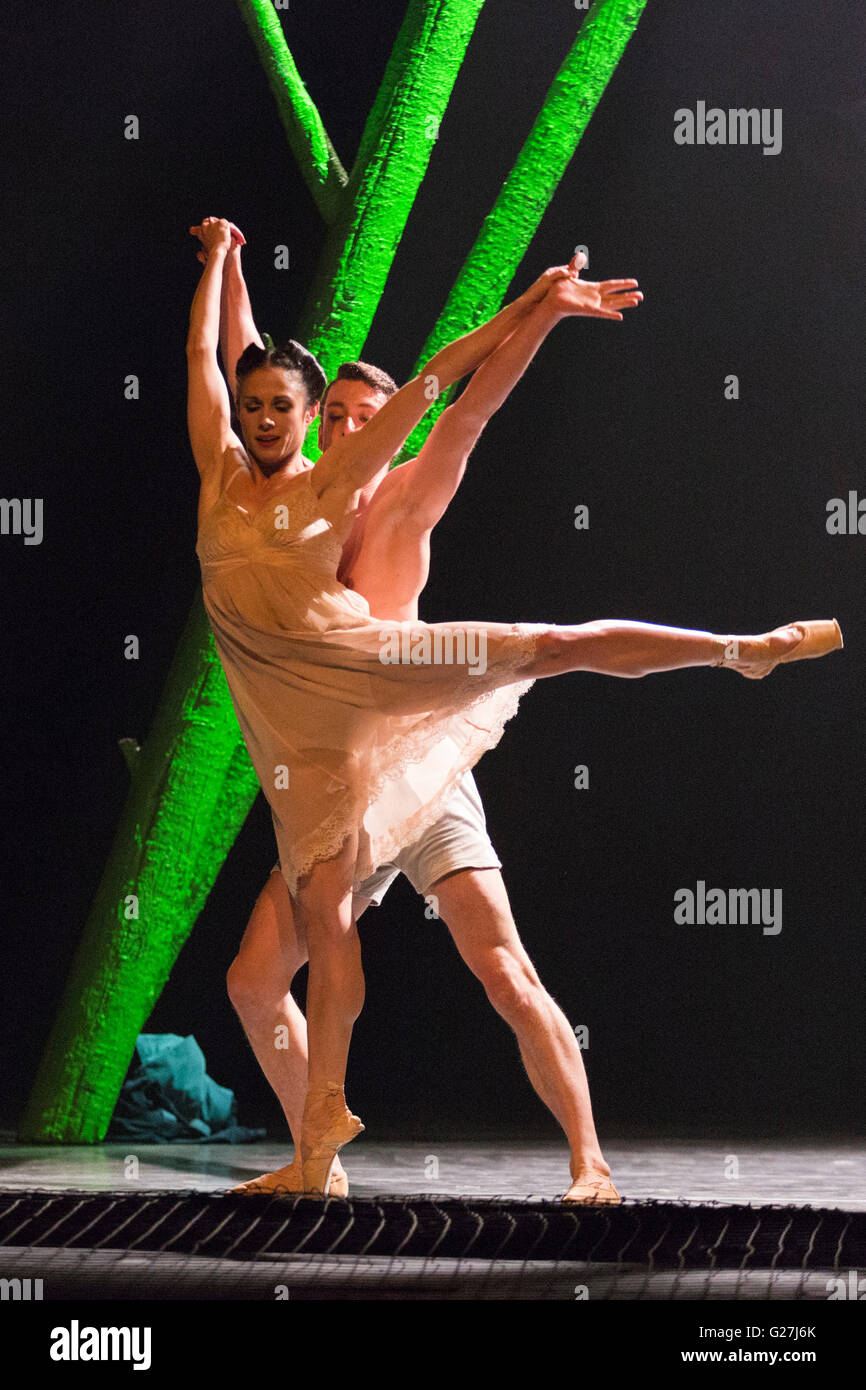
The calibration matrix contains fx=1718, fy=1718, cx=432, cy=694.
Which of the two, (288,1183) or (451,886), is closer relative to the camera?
(288,1183)

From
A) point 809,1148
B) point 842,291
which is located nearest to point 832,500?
point 842,291

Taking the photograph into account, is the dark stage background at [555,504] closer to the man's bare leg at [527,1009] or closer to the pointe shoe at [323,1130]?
the man's bare leg at [527,1009]

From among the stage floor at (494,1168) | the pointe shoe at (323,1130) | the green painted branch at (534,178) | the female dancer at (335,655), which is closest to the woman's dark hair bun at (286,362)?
the female dancer at (335,655)

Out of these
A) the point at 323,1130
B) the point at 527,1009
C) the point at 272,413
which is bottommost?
the point at 323,1130

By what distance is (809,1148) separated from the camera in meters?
4.37

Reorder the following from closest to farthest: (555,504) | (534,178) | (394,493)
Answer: (394,493) → (534,178) → (555,504)

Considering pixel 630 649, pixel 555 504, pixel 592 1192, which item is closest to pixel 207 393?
pixel 630 649

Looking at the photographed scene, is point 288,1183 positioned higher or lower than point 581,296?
lower

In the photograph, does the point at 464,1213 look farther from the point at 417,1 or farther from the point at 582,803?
the point at 417,1

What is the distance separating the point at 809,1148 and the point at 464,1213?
1.78 m

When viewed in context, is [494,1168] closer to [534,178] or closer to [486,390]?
[486,390]

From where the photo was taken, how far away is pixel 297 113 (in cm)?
495

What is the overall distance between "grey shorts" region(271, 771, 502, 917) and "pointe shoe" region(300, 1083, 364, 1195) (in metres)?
0.41

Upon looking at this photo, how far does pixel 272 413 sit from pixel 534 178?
217 centimetres
